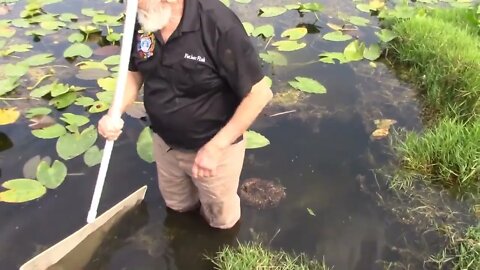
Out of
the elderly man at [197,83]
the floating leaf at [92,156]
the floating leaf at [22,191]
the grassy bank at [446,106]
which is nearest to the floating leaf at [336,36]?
the grassy bank at [446,106]

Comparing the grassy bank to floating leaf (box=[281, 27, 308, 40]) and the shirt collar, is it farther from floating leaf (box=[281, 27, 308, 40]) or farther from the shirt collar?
the shirt collar

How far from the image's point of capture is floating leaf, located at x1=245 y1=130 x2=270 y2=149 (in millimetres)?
3227

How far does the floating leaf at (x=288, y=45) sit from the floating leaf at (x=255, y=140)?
127 cm

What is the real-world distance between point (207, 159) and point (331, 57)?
8.24 ft

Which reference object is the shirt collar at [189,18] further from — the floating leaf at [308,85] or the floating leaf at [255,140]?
the floating leaf at [308,85]

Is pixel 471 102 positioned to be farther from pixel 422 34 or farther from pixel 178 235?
pixel 178 235

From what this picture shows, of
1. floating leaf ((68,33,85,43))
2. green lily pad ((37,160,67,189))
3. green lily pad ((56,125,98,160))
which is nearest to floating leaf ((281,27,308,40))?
floating leaf ((68,33,85,43))

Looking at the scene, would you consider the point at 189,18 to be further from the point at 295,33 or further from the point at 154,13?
the point at 295,33

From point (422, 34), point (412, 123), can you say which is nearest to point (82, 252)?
point (412, 123)

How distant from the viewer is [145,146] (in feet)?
10.3

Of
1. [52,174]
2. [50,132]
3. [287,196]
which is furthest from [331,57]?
[52,174]

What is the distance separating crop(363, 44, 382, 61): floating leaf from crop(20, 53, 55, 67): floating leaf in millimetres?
2623

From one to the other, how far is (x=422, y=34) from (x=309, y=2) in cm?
140

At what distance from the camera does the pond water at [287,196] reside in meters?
2.65
